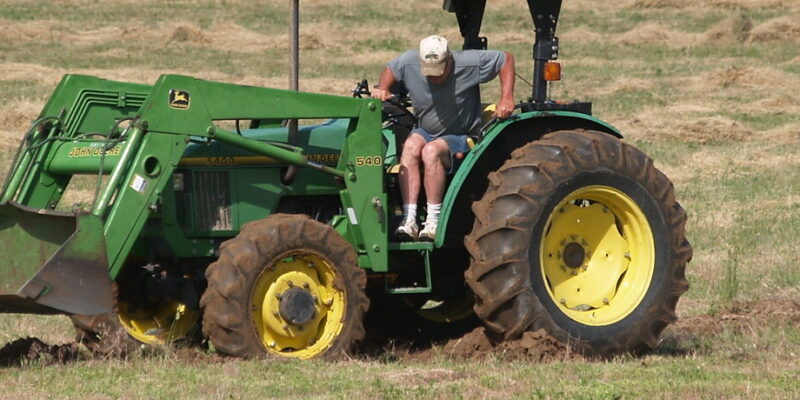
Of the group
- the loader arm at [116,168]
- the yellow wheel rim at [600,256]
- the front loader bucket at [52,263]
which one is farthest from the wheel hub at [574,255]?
the front loader bucket at [52,263]

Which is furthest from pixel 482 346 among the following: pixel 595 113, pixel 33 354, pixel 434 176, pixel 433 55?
pixel 595 113

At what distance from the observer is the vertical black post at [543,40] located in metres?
9.02

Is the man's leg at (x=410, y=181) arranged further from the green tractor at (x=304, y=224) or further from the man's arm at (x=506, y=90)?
the man's arm at (x=506, y=90)

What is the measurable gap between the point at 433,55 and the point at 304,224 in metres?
1.38

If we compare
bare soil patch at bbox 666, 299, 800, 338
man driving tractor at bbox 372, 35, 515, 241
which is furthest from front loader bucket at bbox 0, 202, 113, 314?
bare soil patch at bbox 666, 299, 800, 338

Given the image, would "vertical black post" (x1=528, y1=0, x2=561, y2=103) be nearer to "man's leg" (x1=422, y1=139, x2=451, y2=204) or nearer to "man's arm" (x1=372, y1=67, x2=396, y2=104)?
"man's leg" (x1=422, y1=139, x2=451, y2=204)

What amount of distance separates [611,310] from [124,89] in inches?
131

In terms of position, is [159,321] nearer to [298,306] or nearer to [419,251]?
[298,306]

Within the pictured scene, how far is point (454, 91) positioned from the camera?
8898 mm

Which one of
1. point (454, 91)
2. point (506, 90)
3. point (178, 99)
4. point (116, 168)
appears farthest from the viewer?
point (454, 91)

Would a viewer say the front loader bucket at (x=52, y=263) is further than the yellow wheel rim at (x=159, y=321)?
No

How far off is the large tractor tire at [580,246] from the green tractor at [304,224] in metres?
0.01

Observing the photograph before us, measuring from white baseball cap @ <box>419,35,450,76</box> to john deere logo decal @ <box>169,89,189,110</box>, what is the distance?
5.06 ft

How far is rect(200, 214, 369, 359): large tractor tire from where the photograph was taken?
26.1 feet
